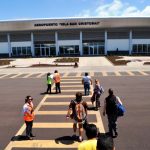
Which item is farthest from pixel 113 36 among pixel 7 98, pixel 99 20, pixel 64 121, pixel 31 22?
pixel 64 121

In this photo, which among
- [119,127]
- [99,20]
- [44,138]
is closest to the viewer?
[44,138]

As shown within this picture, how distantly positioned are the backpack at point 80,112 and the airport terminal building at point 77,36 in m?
64.9

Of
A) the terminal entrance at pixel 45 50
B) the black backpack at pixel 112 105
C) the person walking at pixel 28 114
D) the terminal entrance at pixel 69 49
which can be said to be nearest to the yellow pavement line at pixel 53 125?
the person walking at pixel 28 114

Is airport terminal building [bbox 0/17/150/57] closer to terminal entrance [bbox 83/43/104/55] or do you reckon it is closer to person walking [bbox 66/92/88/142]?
terminal entrance [bbox 83/43/104/55]

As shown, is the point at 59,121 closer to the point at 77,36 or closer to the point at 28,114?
the point at 28,114

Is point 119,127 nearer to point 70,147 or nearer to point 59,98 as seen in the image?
point 70,147

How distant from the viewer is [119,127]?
475 inches

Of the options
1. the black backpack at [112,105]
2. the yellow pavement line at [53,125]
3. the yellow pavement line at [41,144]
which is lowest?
the yellow pavement line at [41,144]

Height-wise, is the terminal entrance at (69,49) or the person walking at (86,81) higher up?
the terminal entrance at (69,49)

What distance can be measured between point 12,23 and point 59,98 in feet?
197

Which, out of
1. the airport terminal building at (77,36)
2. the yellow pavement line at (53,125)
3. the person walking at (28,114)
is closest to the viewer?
the person walking at (28,114)

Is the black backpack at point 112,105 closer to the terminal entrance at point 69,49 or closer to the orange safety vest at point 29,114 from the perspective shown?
the orange safety vest at point 29,114

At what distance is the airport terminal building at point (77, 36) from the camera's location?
242 feet

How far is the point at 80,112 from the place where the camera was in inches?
395
